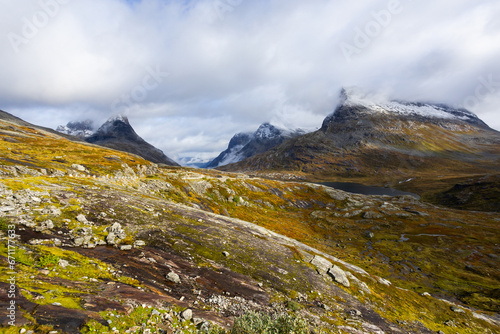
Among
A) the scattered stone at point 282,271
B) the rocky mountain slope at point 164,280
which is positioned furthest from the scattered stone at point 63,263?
the scattered stone at point 282,271

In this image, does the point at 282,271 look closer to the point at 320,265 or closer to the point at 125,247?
the point at 320,265

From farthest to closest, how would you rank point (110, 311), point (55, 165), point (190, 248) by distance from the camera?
1. point (55, 165)
2. point (190, 248)
3. point (110, 311)

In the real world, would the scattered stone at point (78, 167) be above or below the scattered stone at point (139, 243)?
below

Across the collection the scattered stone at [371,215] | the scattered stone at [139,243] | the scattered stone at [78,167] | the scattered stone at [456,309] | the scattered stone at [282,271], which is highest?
the scattered stone at [371,215]

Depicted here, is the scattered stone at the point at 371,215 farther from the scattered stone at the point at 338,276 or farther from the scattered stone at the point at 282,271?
the scattered stone at the point at 282,271

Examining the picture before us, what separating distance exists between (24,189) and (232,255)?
27.3m

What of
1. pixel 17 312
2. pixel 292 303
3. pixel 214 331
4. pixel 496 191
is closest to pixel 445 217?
pixel 496 191

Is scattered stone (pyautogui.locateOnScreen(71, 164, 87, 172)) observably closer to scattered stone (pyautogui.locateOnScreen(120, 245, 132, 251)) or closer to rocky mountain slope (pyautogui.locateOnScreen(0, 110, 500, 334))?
rocky mountain slope (pyautogui.locateOnScreen(0, 110, 500, 334))

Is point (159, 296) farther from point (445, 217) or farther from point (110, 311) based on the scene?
point (445, 217)

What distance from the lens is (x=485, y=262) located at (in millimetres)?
76188

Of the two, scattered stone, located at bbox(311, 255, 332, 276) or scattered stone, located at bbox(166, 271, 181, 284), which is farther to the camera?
scattered stone, located at bbox(311, 255, 332, 276)

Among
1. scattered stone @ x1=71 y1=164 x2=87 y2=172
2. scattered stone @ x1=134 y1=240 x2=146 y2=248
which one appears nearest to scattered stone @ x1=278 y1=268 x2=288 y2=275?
scattered stone @ x1=134 y1=240 x2=146 y2=248

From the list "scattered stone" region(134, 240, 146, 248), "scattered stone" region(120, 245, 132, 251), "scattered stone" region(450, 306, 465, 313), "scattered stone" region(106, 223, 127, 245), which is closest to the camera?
"scattered stone" region(120, 245, 132, 251)

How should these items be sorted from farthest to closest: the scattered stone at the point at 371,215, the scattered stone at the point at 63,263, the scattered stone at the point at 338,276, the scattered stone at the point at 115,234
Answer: the scattered stone at the point at 371,215, the scattered stone at the point at 338,276, the scattered stone at the point at 115,234, the scattered stone at the point at 63,263
